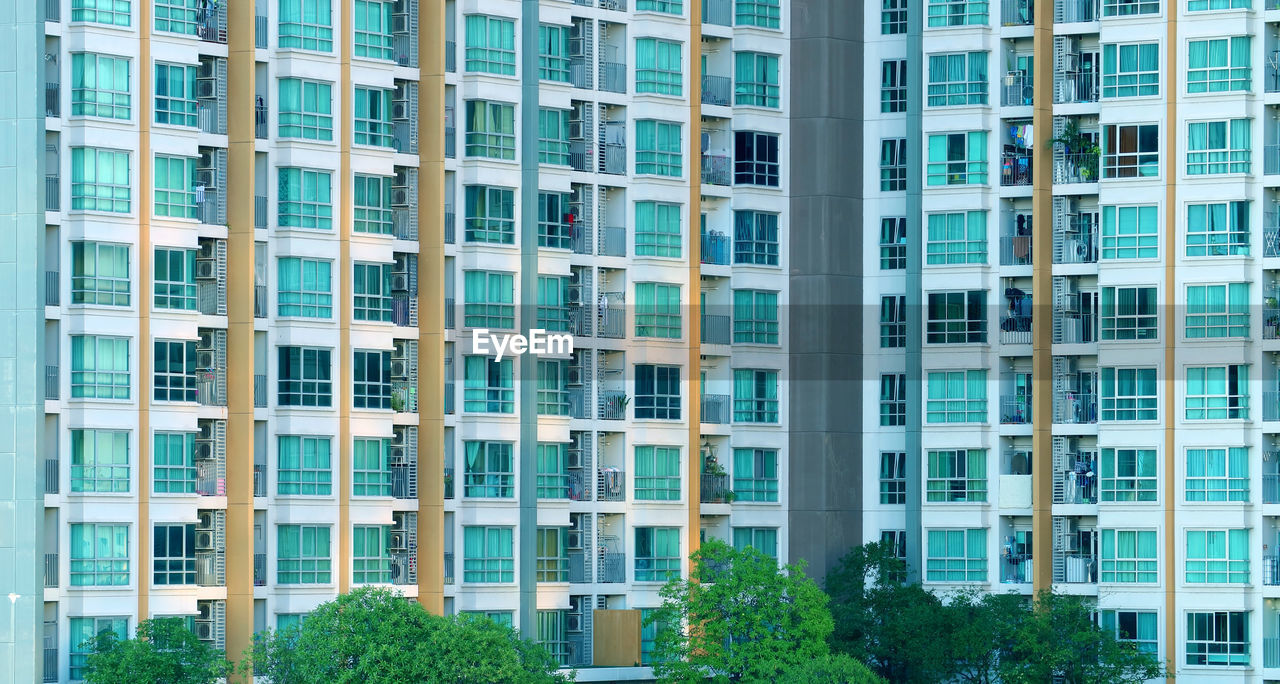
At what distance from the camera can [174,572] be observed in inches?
3260

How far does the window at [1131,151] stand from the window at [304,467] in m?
28.1

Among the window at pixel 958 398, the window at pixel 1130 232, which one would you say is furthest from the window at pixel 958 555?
the window at pixel 1130 232

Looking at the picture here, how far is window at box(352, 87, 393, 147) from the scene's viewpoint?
87.3 metres

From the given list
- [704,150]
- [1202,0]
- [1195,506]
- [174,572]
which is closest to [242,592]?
[174,572]

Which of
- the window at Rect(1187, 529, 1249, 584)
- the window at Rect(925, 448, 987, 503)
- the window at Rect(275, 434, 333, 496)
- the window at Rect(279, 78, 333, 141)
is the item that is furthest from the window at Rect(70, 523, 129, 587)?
the window at Rect(1187, 529, 1249, 584)

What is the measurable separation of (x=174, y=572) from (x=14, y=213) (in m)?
12.0

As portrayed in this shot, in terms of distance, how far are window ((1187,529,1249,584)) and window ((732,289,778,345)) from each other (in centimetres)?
1664

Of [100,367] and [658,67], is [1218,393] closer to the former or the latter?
[658,67]

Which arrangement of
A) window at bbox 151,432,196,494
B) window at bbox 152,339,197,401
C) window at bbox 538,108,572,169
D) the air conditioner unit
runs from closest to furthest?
window at bbox 151,432,196,494 < window at bbox 152,339,197,401 < the air conditioner unit < window at bbox 538,108,572,169

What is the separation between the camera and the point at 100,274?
82.0 metres

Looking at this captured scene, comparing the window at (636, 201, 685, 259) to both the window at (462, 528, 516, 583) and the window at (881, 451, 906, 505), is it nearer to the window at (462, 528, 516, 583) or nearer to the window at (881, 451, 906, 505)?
the window at (881, 451, 906, 505)

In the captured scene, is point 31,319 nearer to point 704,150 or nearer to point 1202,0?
point 704,150

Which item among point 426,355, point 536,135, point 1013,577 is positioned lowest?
point 1013,577

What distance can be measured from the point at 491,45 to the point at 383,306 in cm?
964
